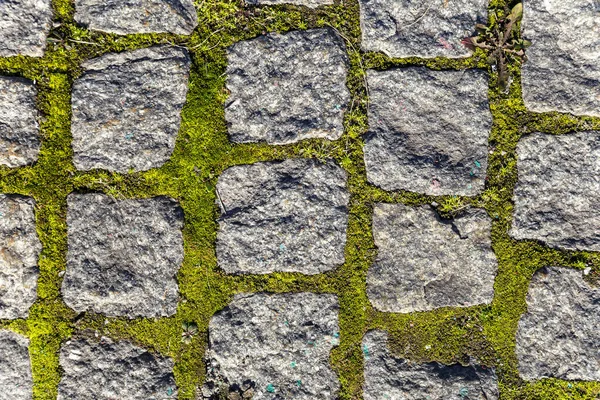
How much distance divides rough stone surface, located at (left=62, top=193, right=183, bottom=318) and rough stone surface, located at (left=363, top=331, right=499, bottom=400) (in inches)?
58.3

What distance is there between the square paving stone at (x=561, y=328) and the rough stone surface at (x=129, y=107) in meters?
2.73

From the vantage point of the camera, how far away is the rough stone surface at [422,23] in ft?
10.8

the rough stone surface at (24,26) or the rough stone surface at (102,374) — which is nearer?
the rough stone surface at (24,26)

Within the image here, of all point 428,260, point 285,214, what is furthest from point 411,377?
point 285,214

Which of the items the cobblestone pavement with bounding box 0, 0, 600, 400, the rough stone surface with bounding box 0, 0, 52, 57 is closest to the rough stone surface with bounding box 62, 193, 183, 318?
the cobblestone pavement with bounding box 0, 0, 600, 400

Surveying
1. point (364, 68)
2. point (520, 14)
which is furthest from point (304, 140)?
point (520, 14)

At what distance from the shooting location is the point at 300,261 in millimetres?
3326

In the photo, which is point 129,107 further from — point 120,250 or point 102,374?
point 102,374

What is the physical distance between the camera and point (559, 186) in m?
3.30

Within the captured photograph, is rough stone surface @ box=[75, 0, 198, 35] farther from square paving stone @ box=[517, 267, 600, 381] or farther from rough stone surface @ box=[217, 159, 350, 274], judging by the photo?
square paving stone @ box=[517, 267, 600, 381]

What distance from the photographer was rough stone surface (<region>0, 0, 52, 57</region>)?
10.6 feet

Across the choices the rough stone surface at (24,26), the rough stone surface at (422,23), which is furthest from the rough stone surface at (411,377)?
the rough stone surface at (24,26)

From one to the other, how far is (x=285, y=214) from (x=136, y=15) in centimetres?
169

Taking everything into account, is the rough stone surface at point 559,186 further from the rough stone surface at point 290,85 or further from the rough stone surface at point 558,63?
the rough stone surface at point 290,85
